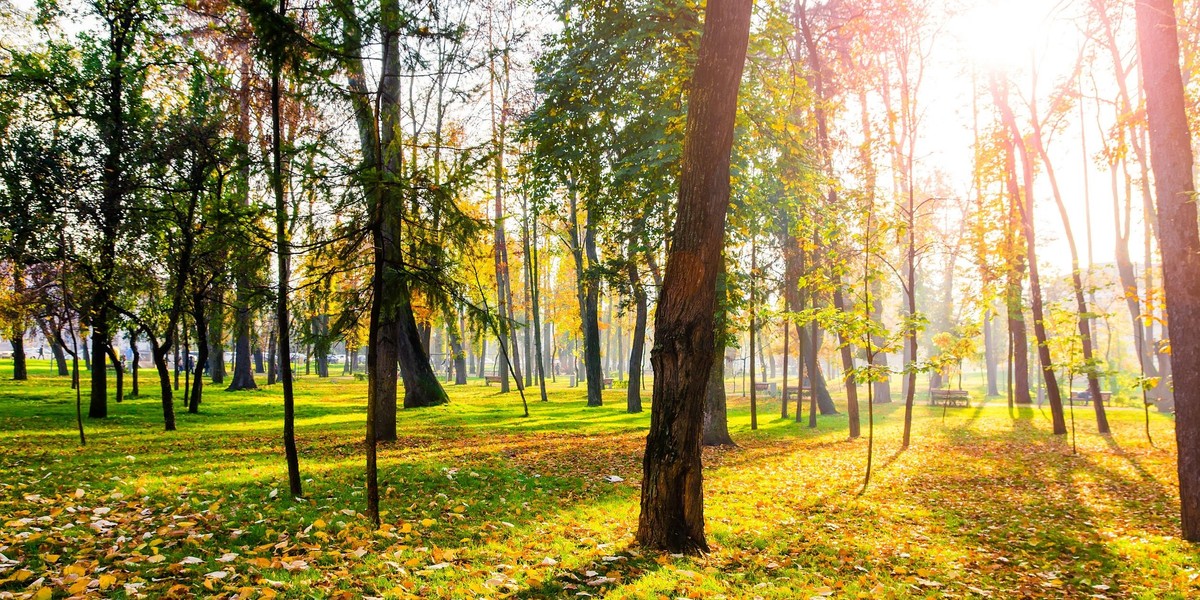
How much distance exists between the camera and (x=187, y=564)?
4.48m

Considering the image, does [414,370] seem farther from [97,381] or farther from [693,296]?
[693,296]

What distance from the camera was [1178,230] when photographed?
20.9 feet

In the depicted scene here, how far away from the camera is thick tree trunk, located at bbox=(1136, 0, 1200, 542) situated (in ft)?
20.6

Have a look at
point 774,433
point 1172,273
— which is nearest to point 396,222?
point 1172,273

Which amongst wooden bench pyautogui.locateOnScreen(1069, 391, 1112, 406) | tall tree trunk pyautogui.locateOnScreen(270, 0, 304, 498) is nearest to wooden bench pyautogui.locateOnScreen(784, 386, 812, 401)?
wooden bench pyautogui.locateOnScreen(1069, 391, 1112, 406)

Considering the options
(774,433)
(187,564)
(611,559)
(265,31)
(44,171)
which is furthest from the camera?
(774,433)

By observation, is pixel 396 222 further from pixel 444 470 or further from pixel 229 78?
pixel 229 78

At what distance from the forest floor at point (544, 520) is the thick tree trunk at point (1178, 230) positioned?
0.94 m

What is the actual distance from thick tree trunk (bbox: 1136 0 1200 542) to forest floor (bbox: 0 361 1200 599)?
3.09ft

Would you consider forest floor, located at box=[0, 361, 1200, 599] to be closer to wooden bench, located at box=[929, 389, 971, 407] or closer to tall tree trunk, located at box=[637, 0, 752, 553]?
tall tree trunk, located at box=[637, 0, 752, 553]

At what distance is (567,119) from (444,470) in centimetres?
560

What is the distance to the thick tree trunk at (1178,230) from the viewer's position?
Result: 6293mm

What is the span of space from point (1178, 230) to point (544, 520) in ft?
23.1

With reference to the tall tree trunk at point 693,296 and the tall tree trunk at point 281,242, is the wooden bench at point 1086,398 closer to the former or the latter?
the tall tree trunk at point 693,296
